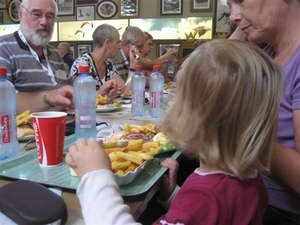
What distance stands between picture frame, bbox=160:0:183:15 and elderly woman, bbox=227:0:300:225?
3807mm

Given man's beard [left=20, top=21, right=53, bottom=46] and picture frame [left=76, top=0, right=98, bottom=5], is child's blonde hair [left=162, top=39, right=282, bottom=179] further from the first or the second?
picture frame [left=76, top=0, right=98, bottom=5]

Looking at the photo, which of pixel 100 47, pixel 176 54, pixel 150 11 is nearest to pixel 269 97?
pixel 100 47

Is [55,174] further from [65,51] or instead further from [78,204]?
[65,51]

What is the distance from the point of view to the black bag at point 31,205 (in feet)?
1.80

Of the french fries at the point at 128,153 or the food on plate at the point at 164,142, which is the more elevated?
the french fries at the point at 128,153

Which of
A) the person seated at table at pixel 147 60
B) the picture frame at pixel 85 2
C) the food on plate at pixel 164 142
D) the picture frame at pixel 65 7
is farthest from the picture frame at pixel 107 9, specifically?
the food on plate at pixel 164 142

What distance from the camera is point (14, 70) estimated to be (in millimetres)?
1913

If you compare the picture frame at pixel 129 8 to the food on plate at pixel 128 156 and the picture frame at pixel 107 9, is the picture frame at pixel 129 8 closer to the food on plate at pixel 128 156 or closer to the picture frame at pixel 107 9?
the picture frame at pixel 107 9

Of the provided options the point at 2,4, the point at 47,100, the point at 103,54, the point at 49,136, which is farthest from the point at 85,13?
the point at 49,136

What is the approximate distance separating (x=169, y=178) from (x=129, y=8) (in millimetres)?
4365

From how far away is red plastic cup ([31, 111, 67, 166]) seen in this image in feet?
2.70

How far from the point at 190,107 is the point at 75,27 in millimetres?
4894

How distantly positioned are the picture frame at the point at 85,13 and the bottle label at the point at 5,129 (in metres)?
4.45

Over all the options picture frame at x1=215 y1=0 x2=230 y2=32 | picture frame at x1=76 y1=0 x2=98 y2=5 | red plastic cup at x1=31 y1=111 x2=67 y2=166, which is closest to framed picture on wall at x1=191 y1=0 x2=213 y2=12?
picture frame at x1=215 y1=0 x2=230 y2=32
